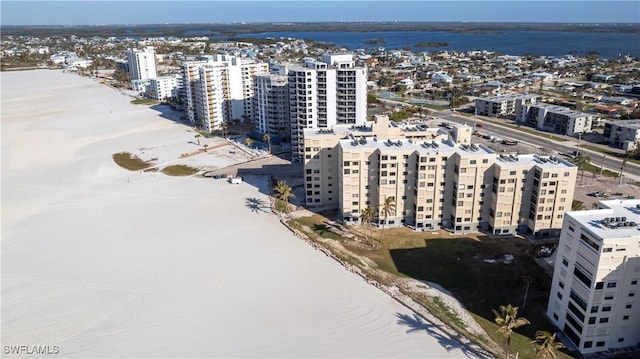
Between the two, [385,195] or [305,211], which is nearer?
[385,195]

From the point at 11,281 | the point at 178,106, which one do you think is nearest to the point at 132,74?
Result: the point at 178,106

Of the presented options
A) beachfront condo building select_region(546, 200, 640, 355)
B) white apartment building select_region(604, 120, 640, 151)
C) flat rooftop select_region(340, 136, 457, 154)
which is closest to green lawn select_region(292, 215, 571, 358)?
beachfront condo building select_region(546, 200, 640, 355)

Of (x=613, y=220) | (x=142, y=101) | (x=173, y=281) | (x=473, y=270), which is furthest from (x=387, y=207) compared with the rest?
(x=142, y=101)

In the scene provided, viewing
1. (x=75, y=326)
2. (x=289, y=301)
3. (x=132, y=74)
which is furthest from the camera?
(x=132, y=74)

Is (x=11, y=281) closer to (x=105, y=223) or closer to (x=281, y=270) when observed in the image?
(x=105, y=223)

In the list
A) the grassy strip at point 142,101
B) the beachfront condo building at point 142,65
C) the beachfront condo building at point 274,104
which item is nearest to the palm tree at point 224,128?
the beachfront condo building at point 274,104

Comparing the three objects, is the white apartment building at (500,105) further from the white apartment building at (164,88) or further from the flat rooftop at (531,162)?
the white apartment building at (164,88)
